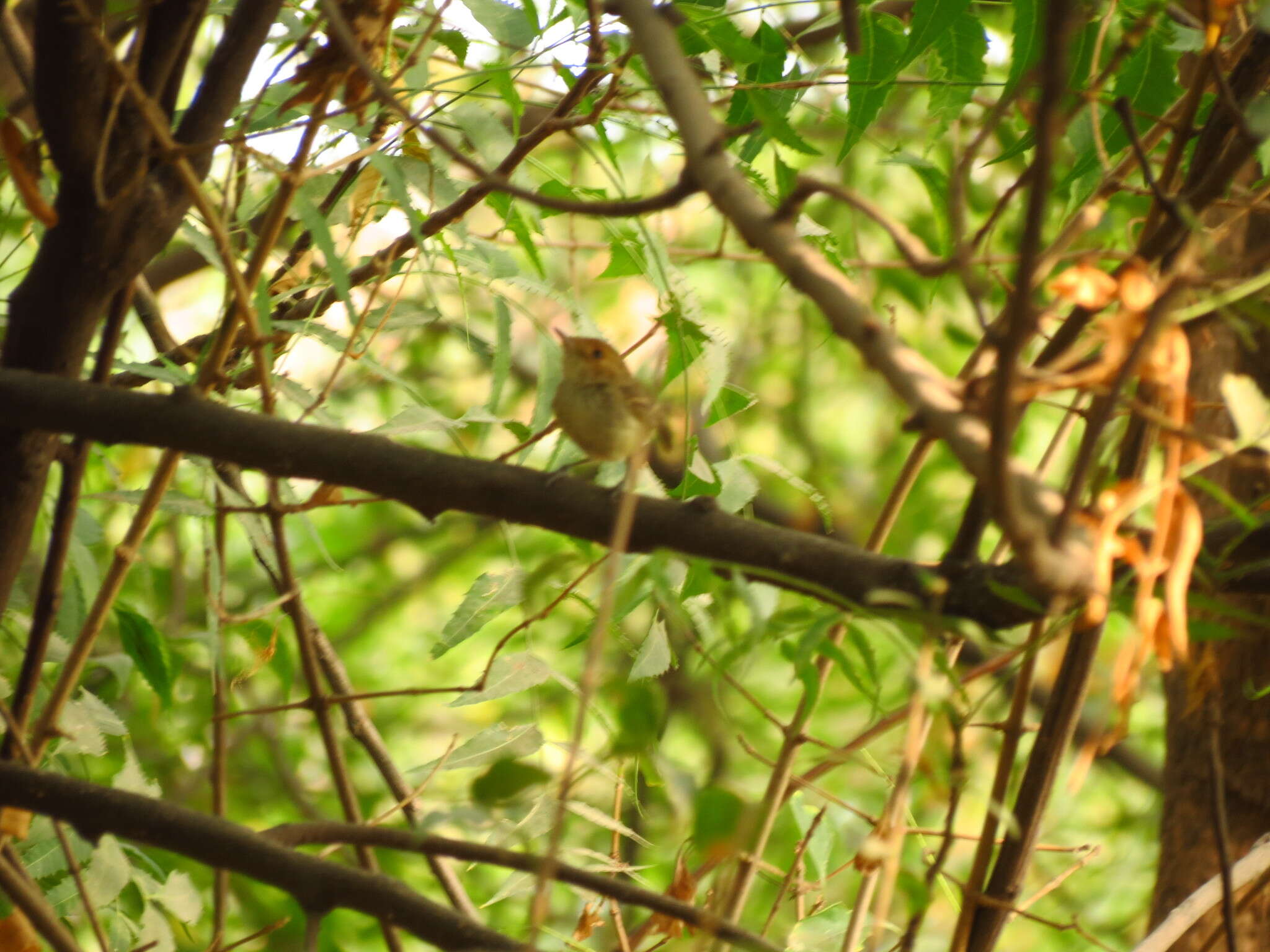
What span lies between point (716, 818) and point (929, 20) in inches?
37.6

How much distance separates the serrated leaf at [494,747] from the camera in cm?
145

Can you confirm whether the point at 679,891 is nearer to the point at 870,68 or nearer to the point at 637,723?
the point at 637,723

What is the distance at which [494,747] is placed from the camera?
1475mm

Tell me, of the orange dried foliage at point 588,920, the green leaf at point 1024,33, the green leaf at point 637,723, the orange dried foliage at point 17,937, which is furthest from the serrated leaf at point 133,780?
the green leaf at point 1024,33

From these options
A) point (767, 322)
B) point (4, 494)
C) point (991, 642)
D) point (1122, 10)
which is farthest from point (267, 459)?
point (767, 322)

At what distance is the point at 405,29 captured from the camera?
1.57 metres

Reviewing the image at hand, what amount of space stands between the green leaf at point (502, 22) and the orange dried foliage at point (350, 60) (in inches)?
5.1

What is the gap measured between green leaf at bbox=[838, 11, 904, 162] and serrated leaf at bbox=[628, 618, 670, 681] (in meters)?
0.60

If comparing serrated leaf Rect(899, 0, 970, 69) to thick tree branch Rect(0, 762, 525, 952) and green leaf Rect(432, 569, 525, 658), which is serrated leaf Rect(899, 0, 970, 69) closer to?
green leaf Rect(432, 569, 525, 658)

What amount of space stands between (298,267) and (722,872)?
0.97 m

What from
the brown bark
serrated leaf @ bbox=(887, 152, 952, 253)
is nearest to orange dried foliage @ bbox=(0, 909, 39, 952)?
serrated leaf @ bbox=(887, 152, 952, 253)

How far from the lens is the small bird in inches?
73.1

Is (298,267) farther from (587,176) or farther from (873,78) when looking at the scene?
(587,176)

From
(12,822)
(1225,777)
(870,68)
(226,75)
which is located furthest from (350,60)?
(1225,777)
